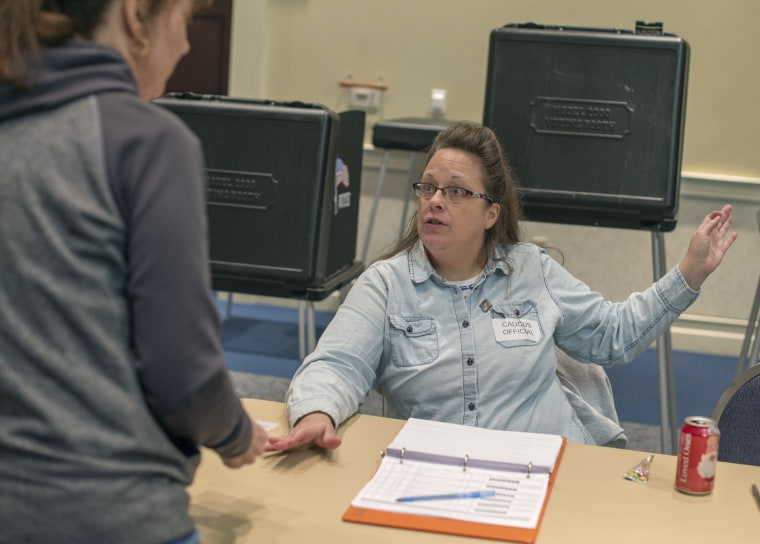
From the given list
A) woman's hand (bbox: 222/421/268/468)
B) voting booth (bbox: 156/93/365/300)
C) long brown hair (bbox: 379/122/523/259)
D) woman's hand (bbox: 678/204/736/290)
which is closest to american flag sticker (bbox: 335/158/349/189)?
voting booth (bbox: 156/93/365/300)

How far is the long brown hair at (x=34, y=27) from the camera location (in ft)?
3.00

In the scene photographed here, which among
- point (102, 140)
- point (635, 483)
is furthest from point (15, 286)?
point (635, 483)

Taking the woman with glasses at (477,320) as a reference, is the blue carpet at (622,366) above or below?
below

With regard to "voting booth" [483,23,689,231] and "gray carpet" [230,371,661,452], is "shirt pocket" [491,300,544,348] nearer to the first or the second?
"voting booth" [483,23,689,231]

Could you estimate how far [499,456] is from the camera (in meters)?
1.54

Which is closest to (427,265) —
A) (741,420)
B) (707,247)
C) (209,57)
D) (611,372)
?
(707,247)

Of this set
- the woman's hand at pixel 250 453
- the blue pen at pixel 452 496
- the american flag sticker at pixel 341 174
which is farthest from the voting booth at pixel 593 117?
the woman's hand at pixel 250 453

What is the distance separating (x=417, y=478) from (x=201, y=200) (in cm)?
66

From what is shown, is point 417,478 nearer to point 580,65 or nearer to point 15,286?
point 15,286

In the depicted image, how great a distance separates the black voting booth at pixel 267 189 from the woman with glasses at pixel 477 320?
0.87 m

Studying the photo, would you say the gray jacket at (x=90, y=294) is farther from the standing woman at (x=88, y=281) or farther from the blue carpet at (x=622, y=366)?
the blue carpet at (x=622, y=366)

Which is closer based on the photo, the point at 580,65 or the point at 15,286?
the point at 15,286

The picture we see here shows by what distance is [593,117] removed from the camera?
2984 mm

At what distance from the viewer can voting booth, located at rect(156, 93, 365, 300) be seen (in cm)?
303
